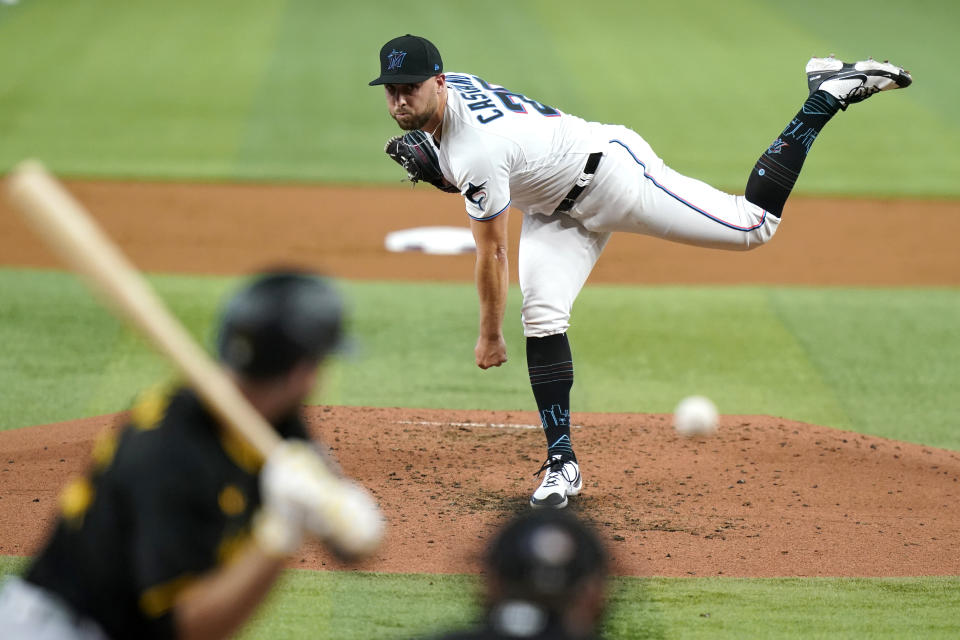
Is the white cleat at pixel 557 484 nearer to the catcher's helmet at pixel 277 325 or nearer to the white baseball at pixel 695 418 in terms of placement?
the white baseball at pixel 695 418

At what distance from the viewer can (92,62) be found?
17516 mm

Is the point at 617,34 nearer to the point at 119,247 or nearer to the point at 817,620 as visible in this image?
the point at 119,247

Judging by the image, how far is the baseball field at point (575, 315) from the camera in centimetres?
496

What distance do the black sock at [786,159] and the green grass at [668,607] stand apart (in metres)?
1.94

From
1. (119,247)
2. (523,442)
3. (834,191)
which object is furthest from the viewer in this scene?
(834,191)

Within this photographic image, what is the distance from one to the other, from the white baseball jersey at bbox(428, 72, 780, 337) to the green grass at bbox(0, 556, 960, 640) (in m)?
1.47

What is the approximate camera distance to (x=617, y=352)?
8367 millimetres

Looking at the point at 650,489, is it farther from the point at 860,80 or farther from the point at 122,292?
the point at 122,292

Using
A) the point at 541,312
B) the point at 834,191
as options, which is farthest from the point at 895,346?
the point at 834,191

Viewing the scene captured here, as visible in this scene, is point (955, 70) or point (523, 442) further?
point (955, 70)

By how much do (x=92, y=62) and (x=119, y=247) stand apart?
8.13m

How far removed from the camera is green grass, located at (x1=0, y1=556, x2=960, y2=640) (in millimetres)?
4340

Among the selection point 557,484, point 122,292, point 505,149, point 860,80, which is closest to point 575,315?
point 860,80

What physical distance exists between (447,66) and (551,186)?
12.1 meters
